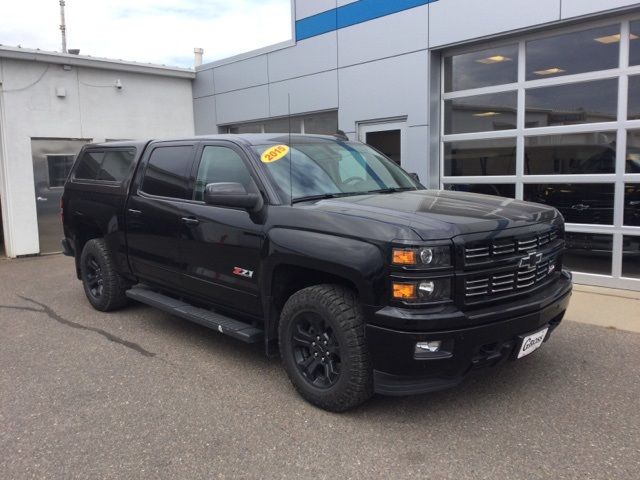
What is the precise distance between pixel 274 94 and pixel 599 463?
9.29 metres

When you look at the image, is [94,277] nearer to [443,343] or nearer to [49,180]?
[443,343]

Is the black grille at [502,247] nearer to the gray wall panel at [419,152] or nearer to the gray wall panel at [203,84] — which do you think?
the gray wall panel at [419,152]

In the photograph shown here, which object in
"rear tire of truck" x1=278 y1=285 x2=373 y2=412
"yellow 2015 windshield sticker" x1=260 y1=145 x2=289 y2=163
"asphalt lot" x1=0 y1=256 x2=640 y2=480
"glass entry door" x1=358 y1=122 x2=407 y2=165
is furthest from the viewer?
"glass entry door" x1=358 y1=122 x2=407 y2=165

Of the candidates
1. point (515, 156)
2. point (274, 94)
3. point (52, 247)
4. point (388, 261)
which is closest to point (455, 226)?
point (388, 261)

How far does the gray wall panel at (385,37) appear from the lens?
812 centimetres

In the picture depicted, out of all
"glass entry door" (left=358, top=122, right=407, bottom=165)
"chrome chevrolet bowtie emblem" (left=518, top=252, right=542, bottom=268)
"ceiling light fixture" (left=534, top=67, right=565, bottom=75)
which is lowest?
"chrome chevrolet bowtie emblem" (left=518, top=252, right=542, bottom=268)

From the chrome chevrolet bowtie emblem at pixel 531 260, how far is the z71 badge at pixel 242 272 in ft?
6.28

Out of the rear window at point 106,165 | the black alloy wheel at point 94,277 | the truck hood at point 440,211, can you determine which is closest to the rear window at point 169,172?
the rear window at point 106,165

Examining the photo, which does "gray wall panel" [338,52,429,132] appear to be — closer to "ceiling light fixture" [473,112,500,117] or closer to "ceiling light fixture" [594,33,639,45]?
"ceiling light fixture" [473,112,500,117]

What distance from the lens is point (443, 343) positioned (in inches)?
123

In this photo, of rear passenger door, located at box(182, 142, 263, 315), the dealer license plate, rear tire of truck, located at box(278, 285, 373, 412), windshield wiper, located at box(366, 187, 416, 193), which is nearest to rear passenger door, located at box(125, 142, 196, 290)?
rear passenger door, located at box(182, 142, 263, 315)

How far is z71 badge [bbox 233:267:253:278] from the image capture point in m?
4.06

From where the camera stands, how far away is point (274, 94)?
428 inches

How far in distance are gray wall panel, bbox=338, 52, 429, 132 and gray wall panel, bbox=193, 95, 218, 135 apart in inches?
165
